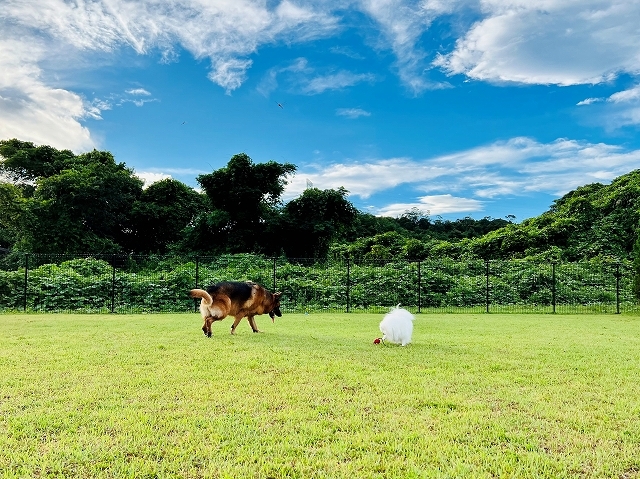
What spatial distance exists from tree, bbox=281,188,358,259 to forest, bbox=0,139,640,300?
74 mm

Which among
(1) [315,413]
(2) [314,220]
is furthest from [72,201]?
(1) [315,413]

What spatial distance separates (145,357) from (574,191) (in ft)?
145

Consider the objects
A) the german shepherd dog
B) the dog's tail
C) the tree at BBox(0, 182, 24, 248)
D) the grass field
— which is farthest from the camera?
the tree at BBox(0, 182, 24, 248)

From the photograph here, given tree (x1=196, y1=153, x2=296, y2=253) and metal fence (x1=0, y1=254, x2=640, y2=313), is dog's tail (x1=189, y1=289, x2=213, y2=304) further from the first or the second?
tree (x1=196, y1=153, x2=296, y2=253)

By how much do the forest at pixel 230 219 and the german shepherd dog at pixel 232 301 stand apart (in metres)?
20.1

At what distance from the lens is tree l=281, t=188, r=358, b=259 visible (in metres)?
32.5

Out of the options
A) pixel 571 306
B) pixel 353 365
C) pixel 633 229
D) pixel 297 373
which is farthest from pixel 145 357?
pixel 633 229

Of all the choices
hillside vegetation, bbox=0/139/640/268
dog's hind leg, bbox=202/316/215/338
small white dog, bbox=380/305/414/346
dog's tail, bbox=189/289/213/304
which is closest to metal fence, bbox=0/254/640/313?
hillside vegetation, bbox=0/139/640/268

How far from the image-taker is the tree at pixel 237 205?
107ft

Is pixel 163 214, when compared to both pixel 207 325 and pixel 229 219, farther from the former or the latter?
pixel 207 325

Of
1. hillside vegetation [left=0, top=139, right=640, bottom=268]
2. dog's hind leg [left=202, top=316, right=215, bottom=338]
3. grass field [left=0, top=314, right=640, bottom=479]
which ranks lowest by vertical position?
grass field [left=0, top=314, right=640, bottom=479]

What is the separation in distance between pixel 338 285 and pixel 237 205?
47.4ft

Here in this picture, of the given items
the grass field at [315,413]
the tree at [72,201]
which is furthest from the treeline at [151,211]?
the grass field at [315,413]

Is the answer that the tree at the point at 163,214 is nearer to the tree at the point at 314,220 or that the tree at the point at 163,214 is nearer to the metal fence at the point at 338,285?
the tree at the point at 314,220
